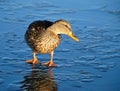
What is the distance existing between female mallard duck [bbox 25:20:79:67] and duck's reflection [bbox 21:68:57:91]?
317 millimetres

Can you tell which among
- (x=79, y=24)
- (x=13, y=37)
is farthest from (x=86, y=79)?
(x=79, y=24)

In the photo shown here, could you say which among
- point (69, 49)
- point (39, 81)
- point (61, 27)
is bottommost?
point (39, 81)

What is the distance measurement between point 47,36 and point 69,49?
36.8 inches

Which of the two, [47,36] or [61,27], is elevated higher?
[61,27]

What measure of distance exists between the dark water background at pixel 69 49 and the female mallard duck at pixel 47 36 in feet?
0.97

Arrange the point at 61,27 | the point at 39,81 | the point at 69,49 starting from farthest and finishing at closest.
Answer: the point at 69,49
the point at 61,27
the point at 39,81

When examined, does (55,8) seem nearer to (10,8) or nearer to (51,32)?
(10,8)

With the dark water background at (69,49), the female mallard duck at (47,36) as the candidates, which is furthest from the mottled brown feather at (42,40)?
the dark water background at (69,49)

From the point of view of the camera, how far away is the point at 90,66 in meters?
6.76

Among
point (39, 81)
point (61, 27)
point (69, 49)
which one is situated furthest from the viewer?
point (69, 49)

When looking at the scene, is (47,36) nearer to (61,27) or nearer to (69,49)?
(61,27)

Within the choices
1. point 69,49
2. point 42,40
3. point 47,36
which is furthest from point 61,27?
point 69,49

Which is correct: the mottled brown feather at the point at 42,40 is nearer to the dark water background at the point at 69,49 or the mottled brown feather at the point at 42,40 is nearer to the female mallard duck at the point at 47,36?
the female mallard duck at the point at 47,36

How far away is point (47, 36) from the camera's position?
22.2 feet
